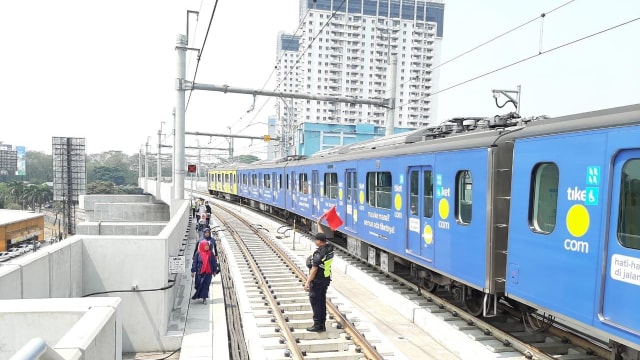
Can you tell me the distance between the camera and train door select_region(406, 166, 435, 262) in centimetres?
809

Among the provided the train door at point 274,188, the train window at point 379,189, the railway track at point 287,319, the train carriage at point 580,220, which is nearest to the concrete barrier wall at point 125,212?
the train door at point 274,188

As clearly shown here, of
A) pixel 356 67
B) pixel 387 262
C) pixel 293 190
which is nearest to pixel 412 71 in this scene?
pixel 356 67

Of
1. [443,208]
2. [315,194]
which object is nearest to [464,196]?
[443,208]

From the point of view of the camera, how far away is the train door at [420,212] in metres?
8.09

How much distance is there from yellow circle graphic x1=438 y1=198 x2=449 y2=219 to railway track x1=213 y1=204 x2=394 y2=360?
7.35 feet

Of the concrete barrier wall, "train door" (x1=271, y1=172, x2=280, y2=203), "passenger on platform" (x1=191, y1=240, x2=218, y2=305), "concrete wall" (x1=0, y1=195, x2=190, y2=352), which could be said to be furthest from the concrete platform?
the concrete barrier wall

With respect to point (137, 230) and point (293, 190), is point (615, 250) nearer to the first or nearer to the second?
point (137, 230)

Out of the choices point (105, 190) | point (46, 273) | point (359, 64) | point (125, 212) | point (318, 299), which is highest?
point (359, 64)

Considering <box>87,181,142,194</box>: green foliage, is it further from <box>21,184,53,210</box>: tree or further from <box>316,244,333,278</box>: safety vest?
<box>316,244,333,278</box>: safety vest

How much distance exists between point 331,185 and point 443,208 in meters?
6.53

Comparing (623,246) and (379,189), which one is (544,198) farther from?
(379,189)

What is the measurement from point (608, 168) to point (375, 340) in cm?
383

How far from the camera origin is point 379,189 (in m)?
10.3

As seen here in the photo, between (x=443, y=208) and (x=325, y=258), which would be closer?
(x=325, y=258)
